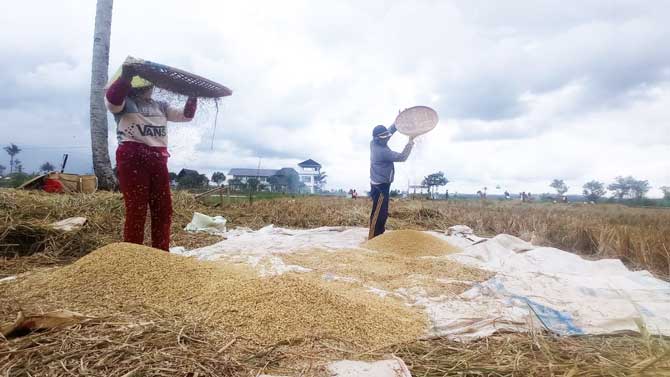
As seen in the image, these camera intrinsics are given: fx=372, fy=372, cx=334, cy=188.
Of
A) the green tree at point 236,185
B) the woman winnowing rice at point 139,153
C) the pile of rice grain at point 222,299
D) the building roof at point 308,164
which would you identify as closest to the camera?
the pile of rice grain at point 222,299

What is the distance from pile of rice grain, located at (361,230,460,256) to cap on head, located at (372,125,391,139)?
4.77ft

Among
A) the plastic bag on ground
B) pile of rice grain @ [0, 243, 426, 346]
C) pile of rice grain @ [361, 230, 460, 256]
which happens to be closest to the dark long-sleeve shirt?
pile of rice grain @ [361, 230, 460, 256]

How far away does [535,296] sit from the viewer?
271cm

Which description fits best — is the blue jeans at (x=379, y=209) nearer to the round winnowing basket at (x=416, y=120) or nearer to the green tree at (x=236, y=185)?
the round winnowing basket at (x=416, y=120)

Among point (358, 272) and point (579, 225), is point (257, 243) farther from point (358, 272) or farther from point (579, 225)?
point (579, 225)

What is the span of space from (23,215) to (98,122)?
334 centimetres

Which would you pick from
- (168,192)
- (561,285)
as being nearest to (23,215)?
(168,192)

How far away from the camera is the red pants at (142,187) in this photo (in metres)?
3.22

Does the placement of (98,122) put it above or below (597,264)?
above

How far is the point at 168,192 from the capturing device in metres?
3.53

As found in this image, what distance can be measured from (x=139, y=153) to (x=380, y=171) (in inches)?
131

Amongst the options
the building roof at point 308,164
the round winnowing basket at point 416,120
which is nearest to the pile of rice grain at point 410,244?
the round winnowing basket at point 416,120

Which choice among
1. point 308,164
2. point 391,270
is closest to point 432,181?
point 391,270

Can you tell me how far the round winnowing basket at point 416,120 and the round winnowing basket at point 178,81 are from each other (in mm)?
2663
